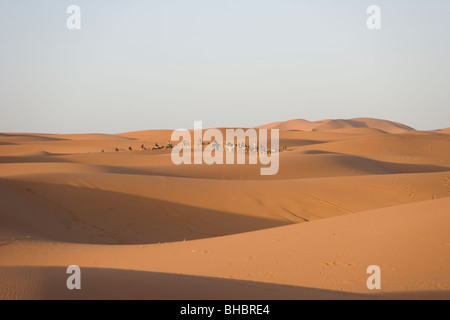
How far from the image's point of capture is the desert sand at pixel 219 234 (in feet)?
17.4

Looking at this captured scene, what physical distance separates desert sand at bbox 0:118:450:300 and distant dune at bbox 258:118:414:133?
110m

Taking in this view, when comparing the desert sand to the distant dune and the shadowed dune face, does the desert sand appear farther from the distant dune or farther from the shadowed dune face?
the distant dune

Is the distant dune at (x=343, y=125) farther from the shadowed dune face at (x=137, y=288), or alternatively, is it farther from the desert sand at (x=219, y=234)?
the shadowed dune face at (x=137, y=288)

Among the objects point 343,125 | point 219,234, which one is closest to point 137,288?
point 219,234

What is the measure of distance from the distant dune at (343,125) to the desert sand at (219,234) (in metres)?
110

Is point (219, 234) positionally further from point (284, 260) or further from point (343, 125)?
point (343, 125)

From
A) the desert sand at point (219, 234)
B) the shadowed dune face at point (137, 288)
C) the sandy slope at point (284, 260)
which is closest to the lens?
the shadowed dune face at point (137, 288)

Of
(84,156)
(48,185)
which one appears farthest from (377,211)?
(84,156)

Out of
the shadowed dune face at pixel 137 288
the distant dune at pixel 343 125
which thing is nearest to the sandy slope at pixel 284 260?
the shadowed dune face at pixel 137 288
